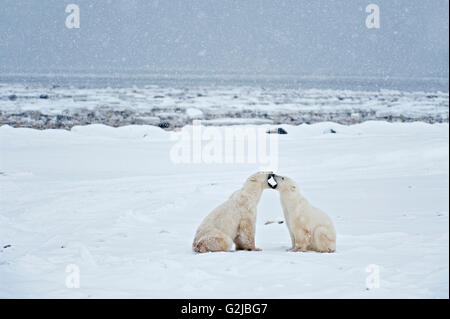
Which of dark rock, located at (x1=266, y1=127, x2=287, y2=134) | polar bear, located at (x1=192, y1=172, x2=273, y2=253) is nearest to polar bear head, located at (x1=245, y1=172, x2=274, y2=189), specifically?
polar bear, located at (x1=192, y1=172, x2=273, y2=253)

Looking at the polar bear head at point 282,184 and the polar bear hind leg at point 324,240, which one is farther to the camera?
the polar bear head at point 282,184

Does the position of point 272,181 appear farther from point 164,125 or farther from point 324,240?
point 164,125

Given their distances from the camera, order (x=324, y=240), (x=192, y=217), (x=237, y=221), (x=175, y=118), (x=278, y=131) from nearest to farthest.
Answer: (x=324, y=240) → (x=237, y=221) → (x=192, y=217) → (x=278, y=131) → (x=175, y=118)

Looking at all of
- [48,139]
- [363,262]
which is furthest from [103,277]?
[48,139]

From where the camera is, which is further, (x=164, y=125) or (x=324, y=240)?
(x=164, y=125)

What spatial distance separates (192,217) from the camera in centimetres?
749

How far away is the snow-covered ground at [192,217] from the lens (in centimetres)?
404

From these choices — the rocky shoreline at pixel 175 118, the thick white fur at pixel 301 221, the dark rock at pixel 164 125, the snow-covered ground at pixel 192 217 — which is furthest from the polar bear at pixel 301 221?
the dark rock at pixel 164 125

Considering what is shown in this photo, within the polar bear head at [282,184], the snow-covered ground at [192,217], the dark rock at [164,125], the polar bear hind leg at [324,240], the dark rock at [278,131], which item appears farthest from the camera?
the dark rock at [164,125]

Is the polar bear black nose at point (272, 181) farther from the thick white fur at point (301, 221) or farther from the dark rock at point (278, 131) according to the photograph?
the dark rock at point (278, 131)

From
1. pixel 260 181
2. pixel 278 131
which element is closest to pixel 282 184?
pixel 260 181

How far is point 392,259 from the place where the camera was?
4.70 metres

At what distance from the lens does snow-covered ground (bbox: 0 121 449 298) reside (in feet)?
13.3
